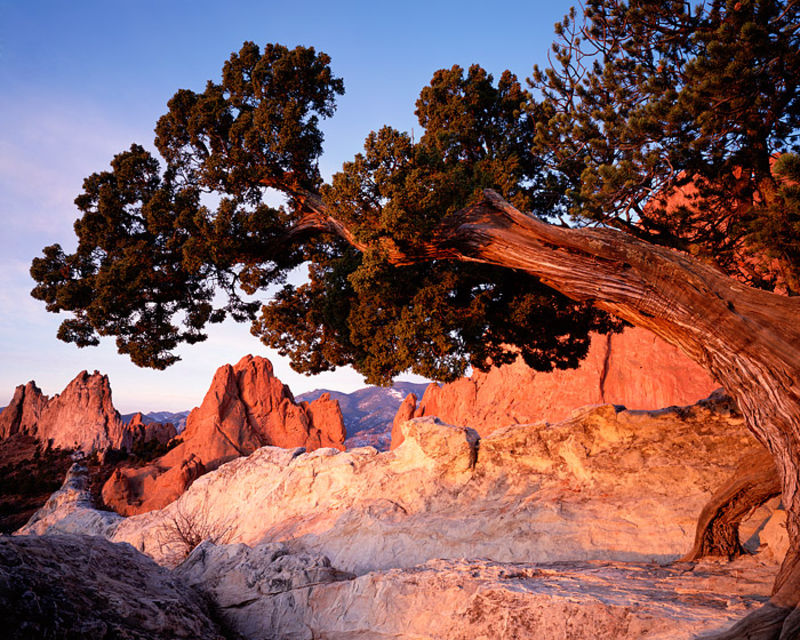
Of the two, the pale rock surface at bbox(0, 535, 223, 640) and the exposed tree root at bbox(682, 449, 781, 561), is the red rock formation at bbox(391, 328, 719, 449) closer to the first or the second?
the exposed tree root at bbox(682, 449, 781, 561)

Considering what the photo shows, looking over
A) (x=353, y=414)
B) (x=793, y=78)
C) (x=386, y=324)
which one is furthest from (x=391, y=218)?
(x=353, y=414)

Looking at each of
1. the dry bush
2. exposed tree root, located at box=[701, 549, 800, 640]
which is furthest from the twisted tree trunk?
the dry bush

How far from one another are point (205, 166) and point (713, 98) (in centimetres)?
1254

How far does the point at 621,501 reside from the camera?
9.53 metres

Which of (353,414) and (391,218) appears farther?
(353,414)

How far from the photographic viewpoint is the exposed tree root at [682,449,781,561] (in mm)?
6828

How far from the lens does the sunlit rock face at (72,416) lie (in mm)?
81250

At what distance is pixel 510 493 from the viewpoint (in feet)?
35.9

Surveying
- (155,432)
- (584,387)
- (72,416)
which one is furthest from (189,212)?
(72,416)

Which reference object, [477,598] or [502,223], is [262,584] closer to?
[477,598]

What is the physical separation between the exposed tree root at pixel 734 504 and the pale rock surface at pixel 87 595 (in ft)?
23.4

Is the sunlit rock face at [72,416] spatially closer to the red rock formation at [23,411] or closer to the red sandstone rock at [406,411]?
the red rock formation at [23,411]

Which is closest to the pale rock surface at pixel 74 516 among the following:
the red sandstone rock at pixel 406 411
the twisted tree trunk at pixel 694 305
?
the twisted tree trunk at pixel 694 305

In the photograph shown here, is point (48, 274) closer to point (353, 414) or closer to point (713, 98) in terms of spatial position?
point (713, 98)
